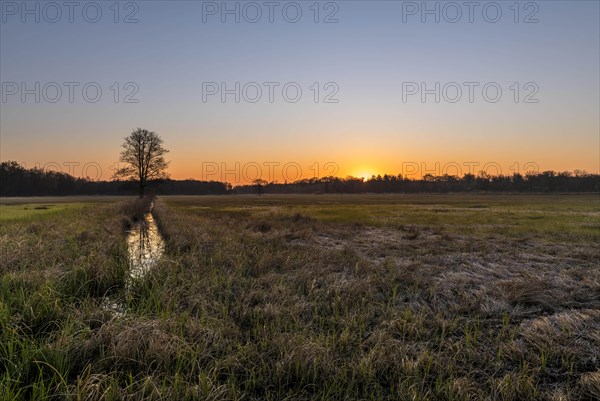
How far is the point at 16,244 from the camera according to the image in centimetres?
1166

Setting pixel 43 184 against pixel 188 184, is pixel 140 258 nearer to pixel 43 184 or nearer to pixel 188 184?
pixel 43 184

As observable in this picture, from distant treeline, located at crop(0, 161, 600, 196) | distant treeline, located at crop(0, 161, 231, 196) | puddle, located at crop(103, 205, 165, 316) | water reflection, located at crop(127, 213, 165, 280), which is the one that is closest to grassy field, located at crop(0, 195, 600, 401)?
puddle, located at crop(103, 205, 165, 316)

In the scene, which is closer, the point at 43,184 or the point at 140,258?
the point at 140,258

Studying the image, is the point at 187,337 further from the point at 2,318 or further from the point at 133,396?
the point at 2,318

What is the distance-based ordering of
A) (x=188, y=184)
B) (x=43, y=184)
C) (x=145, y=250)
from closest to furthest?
(x=145, y=250) → (x=43, y=184) → (x=188, y=184)

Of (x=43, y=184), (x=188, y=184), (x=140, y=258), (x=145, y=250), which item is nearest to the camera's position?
(x=140, y=258)

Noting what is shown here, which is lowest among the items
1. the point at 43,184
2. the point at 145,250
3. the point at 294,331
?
the point at 145,250

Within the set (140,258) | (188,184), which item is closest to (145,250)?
(140,258)

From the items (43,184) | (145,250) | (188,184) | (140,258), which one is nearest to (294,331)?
(140,258)

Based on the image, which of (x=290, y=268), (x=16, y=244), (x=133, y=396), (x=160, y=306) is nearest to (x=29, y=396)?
(x=133, y=396)

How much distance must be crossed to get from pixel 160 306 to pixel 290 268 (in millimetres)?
4988

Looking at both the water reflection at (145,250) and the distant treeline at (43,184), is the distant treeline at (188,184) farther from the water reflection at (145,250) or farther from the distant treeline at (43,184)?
the water reflection at (145,250)

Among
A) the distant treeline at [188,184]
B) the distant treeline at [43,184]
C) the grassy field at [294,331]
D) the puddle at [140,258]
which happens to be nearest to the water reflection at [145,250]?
the puddle at [140,258]

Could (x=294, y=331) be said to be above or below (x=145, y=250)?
above
